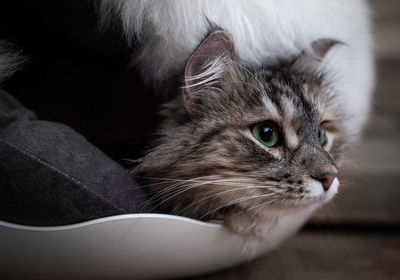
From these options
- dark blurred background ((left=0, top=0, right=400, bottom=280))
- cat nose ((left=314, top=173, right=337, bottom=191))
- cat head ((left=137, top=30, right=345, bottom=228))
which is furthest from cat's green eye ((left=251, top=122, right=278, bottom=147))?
dark blurred background ((left=0, top=0, right=400, bottom=280))

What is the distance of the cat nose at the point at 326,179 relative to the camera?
0.88 m

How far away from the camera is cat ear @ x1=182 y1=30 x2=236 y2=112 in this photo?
2.85 feet

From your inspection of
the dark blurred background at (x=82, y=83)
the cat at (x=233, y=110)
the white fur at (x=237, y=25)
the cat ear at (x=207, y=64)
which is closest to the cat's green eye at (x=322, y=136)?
the cat at (x=233, y=110)

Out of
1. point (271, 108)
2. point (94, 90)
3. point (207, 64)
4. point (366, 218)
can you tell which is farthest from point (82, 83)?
point (366, 218)

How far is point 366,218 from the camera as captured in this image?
59.6 inches

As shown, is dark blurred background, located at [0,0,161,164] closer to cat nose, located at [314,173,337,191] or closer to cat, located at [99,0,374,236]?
cat, located at [99,0,374,236]

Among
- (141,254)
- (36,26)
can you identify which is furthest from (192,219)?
(36,26)

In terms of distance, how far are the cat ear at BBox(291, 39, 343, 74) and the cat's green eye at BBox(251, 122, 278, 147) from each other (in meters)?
0.19

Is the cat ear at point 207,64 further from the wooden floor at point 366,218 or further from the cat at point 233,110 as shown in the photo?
the wooden floor at point 366,218

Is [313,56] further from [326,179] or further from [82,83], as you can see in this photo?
[82,83]

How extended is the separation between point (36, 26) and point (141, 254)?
527mm

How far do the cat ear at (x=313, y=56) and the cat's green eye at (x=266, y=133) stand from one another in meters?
0.19

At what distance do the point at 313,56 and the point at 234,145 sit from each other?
0.32 metres

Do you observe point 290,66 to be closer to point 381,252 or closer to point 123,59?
point 123,59
